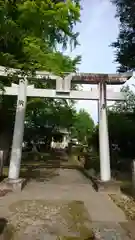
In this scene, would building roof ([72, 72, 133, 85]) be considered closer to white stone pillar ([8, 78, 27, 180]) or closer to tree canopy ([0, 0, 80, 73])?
white stone pillar ([8, 78, 27, 180])

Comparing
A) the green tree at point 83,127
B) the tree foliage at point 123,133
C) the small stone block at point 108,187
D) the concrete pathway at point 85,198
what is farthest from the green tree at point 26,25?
the green tree at point 83,127

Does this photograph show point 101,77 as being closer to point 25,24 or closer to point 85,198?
point 85,198

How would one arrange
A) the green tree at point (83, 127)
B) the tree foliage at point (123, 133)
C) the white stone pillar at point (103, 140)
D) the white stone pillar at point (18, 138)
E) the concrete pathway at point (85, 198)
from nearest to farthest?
1. the concrete pathway at point (85, 198)
2. the white stone pillar at point (18, 138)
3. the white stone pillar at point (103, 140)
4. the tree foliage at point (123, 133)
5. the green tree at point (83, 127)

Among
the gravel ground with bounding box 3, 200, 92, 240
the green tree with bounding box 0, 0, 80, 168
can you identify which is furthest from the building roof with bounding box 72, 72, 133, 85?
the gravel ground with bounding box 3, 200, 92, 240

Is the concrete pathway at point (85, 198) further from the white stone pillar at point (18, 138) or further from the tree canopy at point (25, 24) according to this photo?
the tree canopy at point (25, 24)

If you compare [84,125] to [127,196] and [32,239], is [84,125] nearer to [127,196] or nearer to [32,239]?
[127,196]

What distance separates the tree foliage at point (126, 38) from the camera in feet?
41.3

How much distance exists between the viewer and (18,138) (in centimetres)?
1063

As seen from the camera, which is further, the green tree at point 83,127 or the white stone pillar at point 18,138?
the green tree at point 83,127

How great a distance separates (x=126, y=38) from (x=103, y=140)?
5.79 metres

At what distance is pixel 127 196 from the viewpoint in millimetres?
9445

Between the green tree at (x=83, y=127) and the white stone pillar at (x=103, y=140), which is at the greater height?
the green tree at (x=83, y=127)

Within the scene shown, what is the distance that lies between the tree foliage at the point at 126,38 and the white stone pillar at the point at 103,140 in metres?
3.26

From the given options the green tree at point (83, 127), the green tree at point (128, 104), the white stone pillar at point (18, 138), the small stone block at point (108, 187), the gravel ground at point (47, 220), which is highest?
the green tree at point (83, 127)
